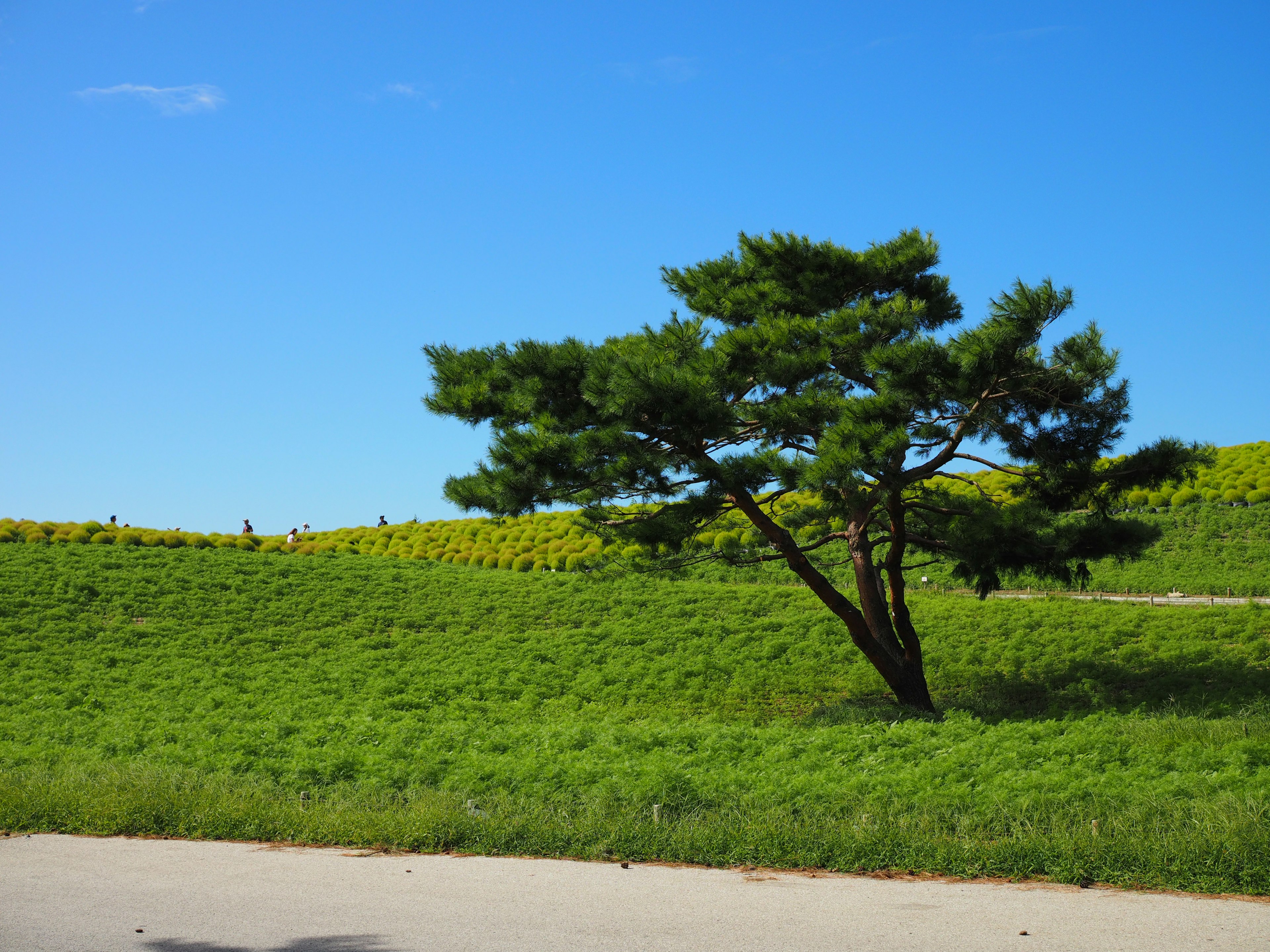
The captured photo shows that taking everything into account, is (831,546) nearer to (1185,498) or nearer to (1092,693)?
(1092,693)

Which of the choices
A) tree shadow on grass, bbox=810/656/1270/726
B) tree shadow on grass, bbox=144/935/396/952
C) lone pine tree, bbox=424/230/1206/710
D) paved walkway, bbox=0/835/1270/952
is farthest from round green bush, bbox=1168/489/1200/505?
tree shadow on grass, bbox=144/935/396/952

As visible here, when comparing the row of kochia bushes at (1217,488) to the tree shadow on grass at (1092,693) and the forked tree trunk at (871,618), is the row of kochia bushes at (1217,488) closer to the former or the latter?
the tree shadow on grass at (1092,693)

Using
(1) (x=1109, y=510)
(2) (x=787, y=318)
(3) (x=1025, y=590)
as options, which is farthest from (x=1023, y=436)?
(3) (x=1025, y=590)

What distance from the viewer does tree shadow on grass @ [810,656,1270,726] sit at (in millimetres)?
11594

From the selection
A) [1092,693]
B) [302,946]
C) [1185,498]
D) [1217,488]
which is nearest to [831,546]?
[1092,693]

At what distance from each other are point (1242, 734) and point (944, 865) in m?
5.25

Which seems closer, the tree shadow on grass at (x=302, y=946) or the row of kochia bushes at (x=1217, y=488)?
the tree shadow on grass at (x=302, y=946)

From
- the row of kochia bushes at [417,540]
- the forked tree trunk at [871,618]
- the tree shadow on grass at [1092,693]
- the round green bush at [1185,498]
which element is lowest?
the tree shadow on grass at [1092,693]

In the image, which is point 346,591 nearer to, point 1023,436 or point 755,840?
point 1023,436

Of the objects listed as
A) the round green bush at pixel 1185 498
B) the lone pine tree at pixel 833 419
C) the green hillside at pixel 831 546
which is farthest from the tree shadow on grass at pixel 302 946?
the round green bush at pixel 1185 498

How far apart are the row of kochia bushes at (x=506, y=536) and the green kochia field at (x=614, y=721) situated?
179 centimetres

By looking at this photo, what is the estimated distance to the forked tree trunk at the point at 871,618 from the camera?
1234 cm

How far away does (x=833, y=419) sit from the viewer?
11320mm

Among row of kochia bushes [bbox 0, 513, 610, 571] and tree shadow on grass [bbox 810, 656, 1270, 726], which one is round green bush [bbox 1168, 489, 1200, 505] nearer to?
tree shadow on grass [bbox 810, 656, 1270, 726]
